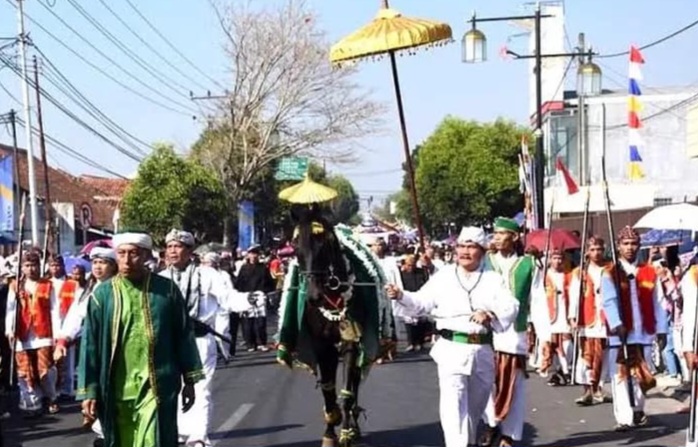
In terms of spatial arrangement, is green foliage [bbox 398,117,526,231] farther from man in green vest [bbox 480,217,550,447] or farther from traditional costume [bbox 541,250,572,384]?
man in green vest [bbox 480,217,550,447]

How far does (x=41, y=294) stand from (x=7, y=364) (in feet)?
4.28

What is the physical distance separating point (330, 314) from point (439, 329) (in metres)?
1.40

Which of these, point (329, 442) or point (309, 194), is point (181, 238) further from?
point (329, 442)

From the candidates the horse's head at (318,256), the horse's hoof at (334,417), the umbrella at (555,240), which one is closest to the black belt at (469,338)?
the horse's head at (318,256)

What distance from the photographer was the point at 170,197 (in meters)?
40.5

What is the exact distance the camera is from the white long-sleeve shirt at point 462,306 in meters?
9.38

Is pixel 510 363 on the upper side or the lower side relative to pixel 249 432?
upper

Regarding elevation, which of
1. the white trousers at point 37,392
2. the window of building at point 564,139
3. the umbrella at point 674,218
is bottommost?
the white trousers at point 37,392

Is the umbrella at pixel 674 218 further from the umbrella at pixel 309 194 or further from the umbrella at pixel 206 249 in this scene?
the umbrella at pixel 206 249

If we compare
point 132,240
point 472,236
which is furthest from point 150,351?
point 472,236

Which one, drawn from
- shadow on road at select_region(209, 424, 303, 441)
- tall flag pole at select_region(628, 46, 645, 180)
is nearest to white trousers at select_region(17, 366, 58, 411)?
shadow on road at select_region(209, 424, 303, 441)

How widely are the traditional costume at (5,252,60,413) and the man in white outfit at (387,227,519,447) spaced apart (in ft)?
19.1

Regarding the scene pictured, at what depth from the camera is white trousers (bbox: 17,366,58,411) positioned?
13914 mm

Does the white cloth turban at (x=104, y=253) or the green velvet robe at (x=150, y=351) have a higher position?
the white cloth turban at (x=104, y=253)
